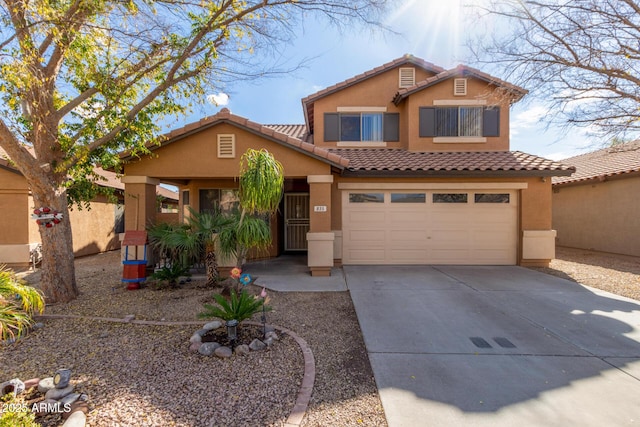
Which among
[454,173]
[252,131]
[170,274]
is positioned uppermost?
[252,131]

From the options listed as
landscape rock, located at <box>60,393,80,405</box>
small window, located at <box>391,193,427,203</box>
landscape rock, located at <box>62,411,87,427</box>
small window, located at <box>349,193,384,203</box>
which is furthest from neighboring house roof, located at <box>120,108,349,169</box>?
landscape rock, located at <box>62,411,87,427</box>

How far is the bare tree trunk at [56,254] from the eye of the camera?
5.70 m

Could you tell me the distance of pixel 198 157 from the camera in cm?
779

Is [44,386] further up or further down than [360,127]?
further down

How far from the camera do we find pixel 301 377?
330 centimetres

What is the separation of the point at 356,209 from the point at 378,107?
15.5 feet

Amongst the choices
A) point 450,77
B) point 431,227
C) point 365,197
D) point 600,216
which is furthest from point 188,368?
point 600,216

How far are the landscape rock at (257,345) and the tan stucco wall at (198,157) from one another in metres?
4.91

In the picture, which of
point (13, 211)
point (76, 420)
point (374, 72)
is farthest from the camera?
point (374, 72)

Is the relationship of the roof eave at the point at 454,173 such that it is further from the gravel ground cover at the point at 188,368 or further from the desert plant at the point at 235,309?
the desert plant at the point at 235,309

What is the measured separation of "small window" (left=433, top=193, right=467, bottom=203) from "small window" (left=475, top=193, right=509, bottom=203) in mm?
460

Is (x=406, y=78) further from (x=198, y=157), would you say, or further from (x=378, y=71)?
(x=198, y=157)

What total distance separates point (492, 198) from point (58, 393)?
10.8 meters

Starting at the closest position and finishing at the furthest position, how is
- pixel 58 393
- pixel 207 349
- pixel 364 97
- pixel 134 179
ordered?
pixel 58 393 < pixel 207 349 < pixel 134 179 < pixel 364 97
